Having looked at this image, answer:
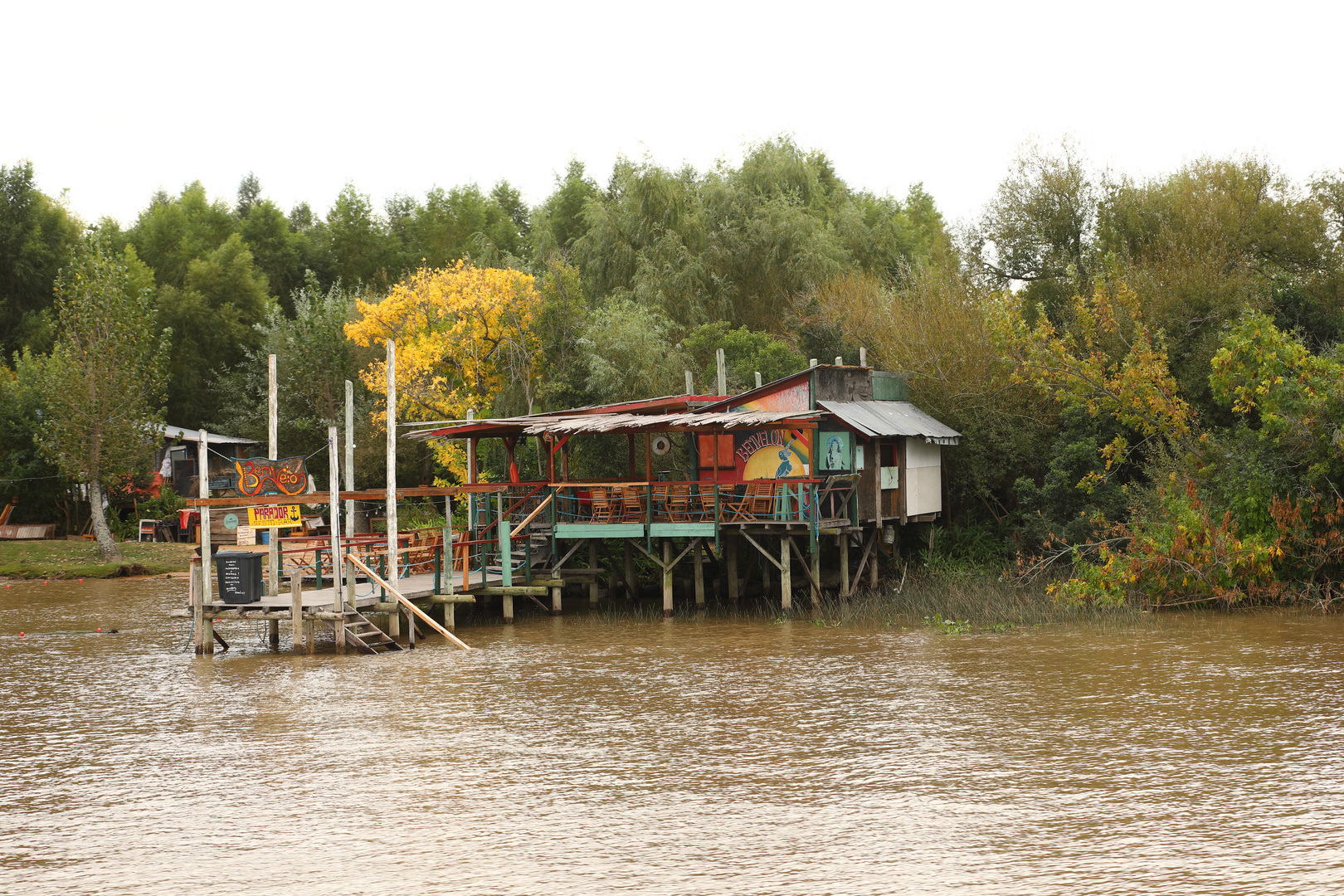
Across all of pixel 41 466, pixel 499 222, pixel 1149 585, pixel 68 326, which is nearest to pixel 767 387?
pixel 1149 585

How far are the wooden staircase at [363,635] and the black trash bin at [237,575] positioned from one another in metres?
1.44

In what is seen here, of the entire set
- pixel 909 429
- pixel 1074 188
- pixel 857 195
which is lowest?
pixel 909 429

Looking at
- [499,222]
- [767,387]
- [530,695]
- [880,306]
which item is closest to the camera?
[530,695]

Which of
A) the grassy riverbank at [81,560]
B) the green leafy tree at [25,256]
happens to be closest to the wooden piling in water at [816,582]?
the grassy riverbank at [81,560]

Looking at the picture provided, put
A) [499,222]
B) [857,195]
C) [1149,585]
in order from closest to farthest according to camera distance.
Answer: [1149,585] < [857,195] < [499,222]

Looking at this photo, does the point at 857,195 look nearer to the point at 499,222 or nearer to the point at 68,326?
the point at 499,222

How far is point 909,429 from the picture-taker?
26.6 metres

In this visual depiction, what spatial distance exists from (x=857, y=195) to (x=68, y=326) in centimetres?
3189

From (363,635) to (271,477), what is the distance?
9.93 ft

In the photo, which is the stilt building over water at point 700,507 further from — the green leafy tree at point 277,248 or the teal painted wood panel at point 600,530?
the green leafy tree at point 277,248

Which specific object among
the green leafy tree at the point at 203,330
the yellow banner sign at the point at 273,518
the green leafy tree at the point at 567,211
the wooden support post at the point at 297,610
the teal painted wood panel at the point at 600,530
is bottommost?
the wooden support post at the point at 297,610

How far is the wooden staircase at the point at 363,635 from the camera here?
20328 millimetres

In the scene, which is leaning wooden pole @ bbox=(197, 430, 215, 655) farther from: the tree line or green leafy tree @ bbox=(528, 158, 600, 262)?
green leafy tree @ bbox=(528, 158, 600, 262)

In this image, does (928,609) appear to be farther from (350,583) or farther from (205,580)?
(205,580)
